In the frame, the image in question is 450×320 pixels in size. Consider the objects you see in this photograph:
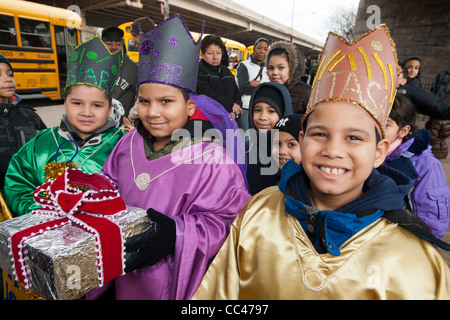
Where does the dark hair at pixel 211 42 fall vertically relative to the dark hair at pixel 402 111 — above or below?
above

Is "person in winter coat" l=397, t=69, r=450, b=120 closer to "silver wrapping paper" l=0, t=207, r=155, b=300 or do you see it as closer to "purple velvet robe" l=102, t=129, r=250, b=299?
"purple velvet robe" l=102, t=129, r=250, b=299

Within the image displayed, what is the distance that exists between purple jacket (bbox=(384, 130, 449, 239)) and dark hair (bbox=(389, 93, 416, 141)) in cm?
18

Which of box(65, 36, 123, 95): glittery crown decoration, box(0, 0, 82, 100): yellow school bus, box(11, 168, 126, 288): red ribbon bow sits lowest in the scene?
box(11, 168, 126, 288): red ribbon bow

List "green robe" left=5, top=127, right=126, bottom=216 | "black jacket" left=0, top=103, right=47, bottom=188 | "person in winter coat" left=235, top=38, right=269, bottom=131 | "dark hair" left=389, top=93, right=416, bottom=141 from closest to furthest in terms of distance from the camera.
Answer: "green robe" left=5, top=127, right=126, bottom=216
"dark hair" left=389, top=93, right=416, bottom=141
"black jacket" left=0, top=103, right=47, bottom=188
"person in winter coat" left=235, top=38, right=269, bottom=131

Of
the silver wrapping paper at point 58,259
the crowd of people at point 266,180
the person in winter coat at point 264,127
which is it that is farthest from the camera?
the person in winter coat at point 264,127

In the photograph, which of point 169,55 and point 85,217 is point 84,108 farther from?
point 85,217

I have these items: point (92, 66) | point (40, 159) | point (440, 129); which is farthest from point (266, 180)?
point (440, 129)

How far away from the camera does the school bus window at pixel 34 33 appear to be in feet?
27.7

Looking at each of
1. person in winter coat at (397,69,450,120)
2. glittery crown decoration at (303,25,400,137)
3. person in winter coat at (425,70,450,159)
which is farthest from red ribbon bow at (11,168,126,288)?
person in winter coat at (425,70,450,159)

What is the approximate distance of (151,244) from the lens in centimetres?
125

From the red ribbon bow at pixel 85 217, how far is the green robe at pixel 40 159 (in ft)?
2.24

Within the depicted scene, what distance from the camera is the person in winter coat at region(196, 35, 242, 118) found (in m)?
3.93

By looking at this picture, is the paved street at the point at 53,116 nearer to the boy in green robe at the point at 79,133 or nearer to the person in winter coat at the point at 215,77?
the person in winter coat at the point at 215,77

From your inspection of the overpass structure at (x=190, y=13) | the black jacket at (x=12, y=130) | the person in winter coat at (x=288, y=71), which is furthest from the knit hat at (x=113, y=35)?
the overpass structure at (x=190, y=13)
